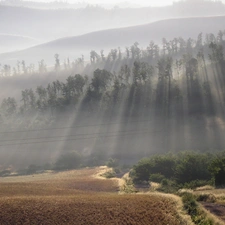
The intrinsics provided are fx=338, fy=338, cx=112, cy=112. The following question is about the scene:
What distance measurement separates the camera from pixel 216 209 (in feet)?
102

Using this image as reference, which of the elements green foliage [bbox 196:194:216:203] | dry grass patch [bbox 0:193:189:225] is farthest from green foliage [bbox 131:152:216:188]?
dry grass patch [bbox 0:193:189:225]

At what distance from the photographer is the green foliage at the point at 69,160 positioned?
10243cm

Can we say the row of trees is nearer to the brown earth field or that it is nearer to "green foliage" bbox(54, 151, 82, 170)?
the brown earth field

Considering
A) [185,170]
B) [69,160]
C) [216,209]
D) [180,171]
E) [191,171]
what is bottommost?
[216,209]

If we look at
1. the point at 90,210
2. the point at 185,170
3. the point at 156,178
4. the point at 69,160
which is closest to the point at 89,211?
the point at 90,210

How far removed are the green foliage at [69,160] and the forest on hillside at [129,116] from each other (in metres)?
5.97

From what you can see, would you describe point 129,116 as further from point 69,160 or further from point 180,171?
point 180,171

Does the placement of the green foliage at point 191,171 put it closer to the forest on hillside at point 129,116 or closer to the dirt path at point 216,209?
the dirt path at point 216,209

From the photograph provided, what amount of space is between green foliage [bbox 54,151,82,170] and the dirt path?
2818 inches

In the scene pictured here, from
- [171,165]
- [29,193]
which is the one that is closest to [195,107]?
[171,165]

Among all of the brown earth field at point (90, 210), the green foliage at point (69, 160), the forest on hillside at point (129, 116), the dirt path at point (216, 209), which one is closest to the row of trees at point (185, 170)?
the dirt path at point (216, 209)

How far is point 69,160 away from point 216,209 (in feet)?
252

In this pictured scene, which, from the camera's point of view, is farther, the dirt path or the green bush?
the green bush

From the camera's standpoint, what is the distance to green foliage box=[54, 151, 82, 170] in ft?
336
